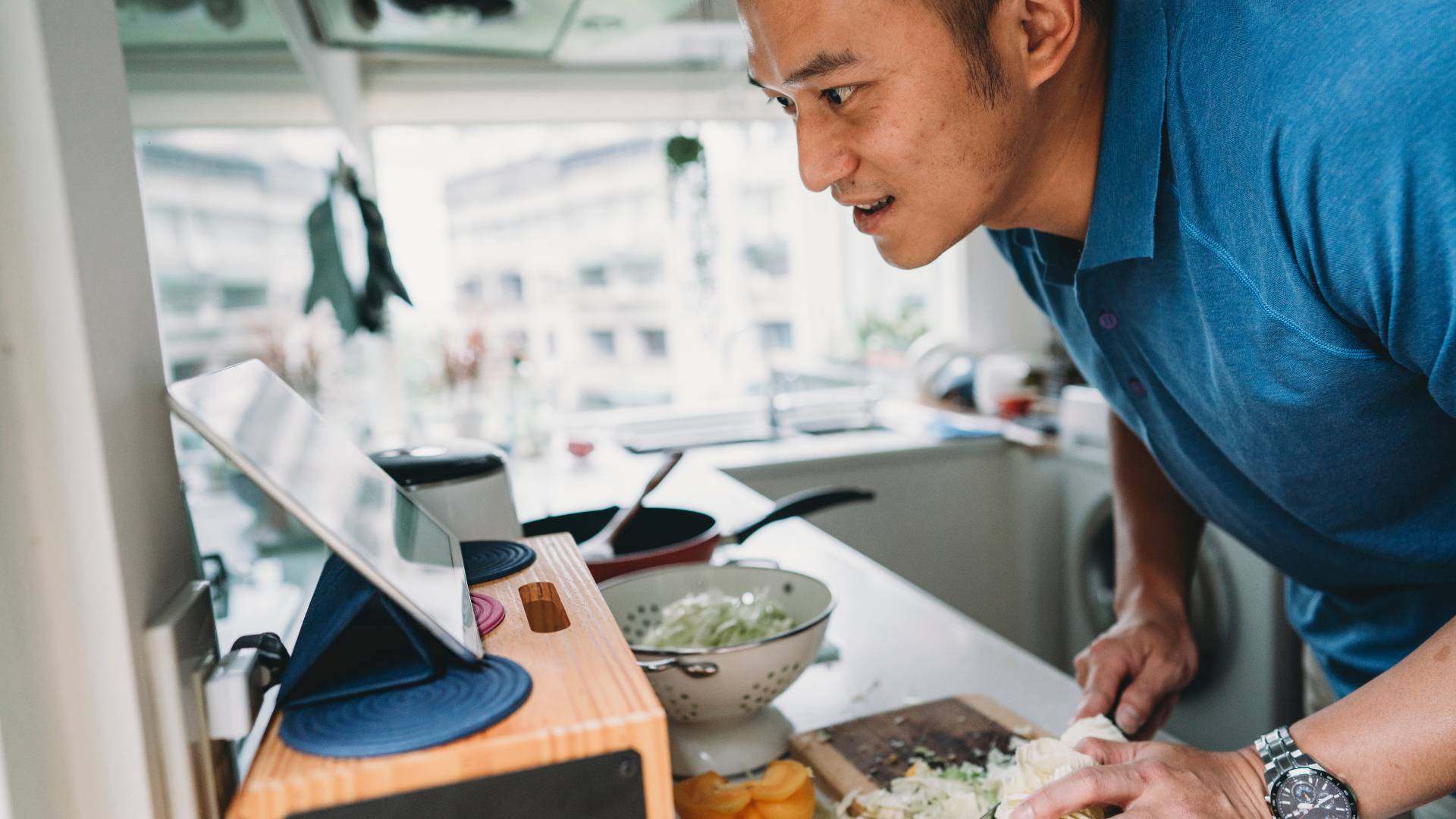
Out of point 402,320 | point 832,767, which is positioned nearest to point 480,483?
point 832,767

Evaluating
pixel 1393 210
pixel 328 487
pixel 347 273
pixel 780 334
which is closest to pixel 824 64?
pixel 1393 210

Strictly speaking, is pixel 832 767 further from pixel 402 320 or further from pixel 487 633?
pixel 402 320

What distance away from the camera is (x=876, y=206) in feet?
3.04

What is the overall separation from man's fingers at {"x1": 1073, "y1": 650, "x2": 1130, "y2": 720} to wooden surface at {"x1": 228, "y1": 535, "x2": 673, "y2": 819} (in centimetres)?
60

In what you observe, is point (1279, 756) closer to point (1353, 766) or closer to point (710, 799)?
point (1353, 766)

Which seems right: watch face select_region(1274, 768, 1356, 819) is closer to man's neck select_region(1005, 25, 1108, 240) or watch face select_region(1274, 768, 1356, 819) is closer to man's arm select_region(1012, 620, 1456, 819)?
man's arm select_region(1012, 620, 1456, 819)

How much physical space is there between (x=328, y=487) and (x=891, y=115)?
54 cm

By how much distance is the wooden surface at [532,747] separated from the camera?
0.43 m

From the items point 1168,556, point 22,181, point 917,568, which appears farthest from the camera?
point 917,568

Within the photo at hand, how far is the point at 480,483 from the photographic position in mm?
1007

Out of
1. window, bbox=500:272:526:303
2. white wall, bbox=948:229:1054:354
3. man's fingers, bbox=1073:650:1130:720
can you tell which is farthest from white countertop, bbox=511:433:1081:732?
white wall, bbox=948:229:1054:354

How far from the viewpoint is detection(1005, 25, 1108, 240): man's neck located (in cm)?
94

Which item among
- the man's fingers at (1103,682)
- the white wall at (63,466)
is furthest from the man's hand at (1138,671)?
the white wall at (63,466)

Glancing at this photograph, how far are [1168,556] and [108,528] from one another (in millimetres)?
1120
